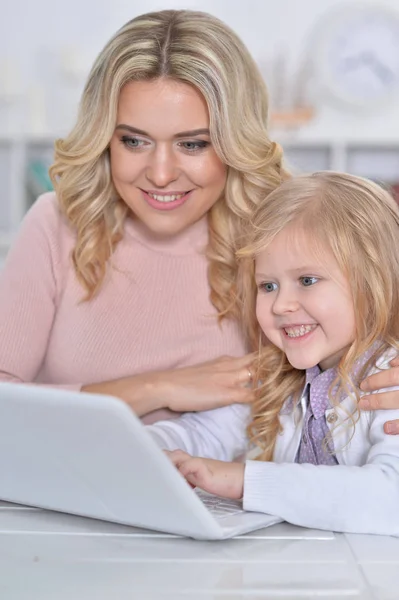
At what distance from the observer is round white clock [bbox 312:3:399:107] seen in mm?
4426

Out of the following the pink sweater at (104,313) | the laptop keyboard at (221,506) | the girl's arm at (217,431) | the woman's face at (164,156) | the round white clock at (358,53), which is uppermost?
the round white clock at (358,53)

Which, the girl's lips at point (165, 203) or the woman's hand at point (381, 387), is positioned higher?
the girl's lips at point (165, 203)

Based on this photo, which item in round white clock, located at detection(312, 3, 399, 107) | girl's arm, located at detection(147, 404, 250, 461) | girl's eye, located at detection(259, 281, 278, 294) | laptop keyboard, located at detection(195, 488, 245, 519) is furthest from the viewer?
round white clock, located at detection(312, 3, 399, 107)

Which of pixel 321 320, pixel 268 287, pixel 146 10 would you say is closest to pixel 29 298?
pixel 268 287

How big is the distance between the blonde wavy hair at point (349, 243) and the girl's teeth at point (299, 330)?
0.06m

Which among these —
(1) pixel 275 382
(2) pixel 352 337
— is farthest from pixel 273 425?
(2) pixel 352 337

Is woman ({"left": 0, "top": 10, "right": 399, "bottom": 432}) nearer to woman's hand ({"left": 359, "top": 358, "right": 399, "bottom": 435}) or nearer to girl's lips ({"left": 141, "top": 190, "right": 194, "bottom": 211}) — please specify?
girl's lips ({"left": 141, "top": 190, "right": 194, "bottom": 211})

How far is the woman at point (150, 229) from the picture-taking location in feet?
5.58

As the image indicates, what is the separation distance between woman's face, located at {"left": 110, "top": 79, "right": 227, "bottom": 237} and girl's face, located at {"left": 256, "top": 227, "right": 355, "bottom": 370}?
288 mm

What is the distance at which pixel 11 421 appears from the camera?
A: 1.08 m

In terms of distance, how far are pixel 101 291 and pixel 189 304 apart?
6.5 inches

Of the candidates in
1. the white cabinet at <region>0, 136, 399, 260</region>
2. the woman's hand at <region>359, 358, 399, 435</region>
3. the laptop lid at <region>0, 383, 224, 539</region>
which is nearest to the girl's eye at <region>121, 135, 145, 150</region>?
the woman's hand at <region>359, 358, 399, 435</region>

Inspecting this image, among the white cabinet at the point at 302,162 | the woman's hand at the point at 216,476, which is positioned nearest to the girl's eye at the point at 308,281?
the woman's hand at the point at 216,476

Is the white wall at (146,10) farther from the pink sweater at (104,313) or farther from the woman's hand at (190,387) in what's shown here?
the woman's hand at (190,387)
